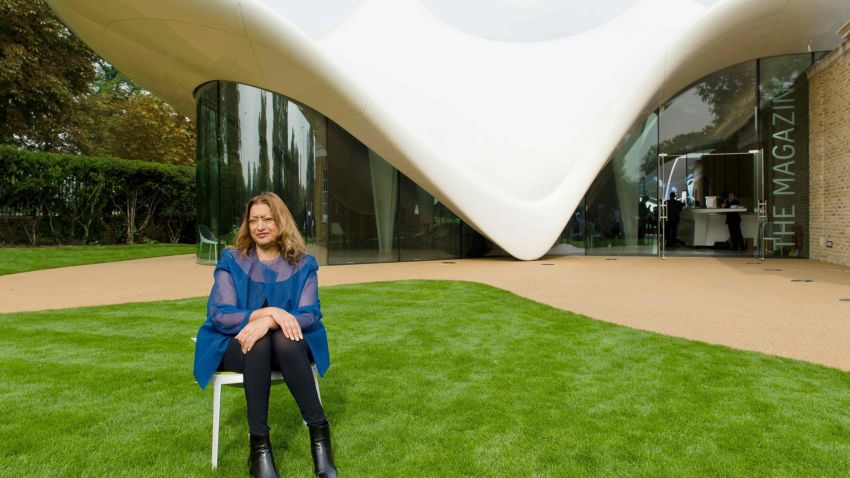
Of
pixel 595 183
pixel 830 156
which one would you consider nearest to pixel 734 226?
pixel 830 156

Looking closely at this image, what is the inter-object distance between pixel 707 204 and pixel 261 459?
13520mm

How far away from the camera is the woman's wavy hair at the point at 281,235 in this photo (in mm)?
2413

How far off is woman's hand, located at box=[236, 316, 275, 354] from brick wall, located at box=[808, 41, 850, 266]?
11607mm

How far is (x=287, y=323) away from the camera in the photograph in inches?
84.9

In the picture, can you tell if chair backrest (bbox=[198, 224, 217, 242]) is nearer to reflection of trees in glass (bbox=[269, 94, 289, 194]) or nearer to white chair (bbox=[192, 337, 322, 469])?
reflection of trees in glass (bbox=[269, 94, 289, 194])

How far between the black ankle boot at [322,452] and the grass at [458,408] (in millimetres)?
77

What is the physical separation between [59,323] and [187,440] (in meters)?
3.39

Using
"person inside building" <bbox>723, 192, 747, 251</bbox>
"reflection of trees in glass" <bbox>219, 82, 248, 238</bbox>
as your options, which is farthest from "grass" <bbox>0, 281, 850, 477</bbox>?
"person inside building" <bbox>723, 192, 747, 251</bbox>

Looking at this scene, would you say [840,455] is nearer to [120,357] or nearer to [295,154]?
[120,357]

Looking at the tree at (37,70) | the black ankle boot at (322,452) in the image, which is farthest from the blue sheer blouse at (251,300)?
the tree at (37,70)

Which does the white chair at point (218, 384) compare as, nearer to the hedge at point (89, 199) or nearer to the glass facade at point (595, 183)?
the glass facade at point (595, 183)

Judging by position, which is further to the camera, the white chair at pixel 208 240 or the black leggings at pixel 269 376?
the white chair at pixel 208 240

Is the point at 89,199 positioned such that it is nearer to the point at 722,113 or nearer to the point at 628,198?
the point at 628,198

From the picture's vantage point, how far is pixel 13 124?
1830 cm
